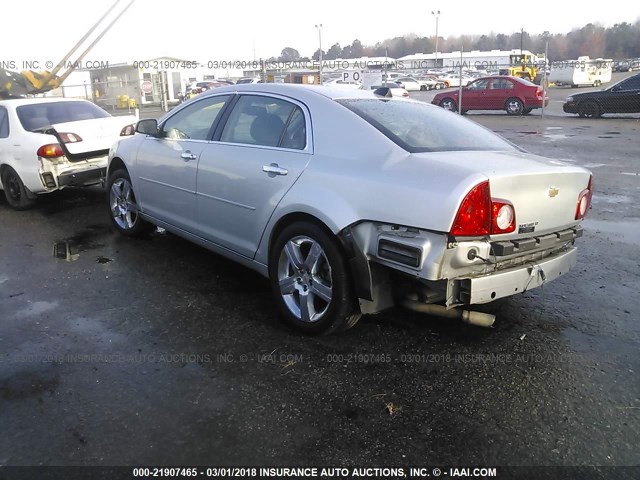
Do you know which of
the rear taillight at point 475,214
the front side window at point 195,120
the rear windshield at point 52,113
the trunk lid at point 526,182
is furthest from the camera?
the rear windshield at point 52,113

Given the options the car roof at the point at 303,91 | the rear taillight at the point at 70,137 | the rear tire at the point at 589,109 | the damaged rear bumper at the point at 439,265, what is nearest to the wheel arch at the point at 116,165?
the rear taillight at the point at 70,137

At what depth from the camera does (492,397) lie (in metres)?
2.98

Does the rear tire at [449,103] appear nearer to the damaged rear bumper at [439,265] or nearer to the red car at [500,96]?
the red car at [500,96]

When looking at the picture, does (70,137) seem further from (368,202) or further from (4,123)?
(368,202)

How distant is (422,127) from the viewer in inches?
151

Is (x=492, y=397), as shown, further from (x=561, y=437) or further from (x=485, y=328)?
(x=485, y=328)

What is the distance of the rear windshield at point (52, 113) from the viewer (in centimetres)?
739

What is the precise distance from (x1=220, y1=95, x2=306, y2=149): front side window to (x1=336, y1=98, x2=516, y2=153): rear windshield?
38cm

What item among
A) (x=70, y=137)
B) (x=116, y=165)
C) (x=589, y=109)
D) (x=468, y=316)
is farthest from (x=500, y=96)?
(x=468, y=316)

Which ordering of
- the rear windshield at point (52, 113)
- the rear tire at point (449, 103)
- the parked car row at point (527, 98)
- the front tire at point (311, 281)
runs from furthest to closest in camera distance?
1. the rear tire at point (449, 103)
2. the parked car row at point (527, 98)
3. the rear windshield at point (52, 113)
4. the front tire at point (311, 281)

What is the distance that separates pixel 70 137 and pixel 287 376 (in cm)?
539

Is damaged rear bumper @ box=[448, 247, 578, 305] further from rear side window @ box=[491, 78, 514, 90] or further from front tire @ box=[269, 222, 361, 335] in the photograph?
rear side window @ box=[491, 78, 514, 90]

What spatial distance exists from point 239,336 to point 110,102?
3369 centimetres

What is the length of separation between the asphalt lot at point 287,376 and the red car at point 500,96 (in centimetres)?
1868
